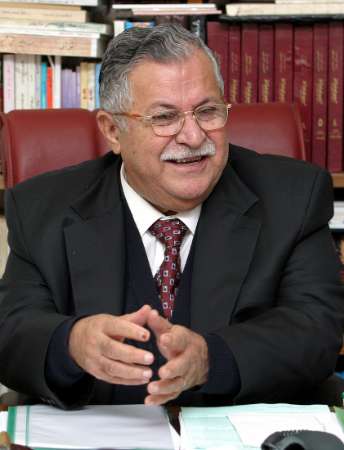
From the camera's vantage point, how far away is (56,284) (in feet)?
5.98

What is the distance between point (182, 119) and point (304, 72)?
1011mm

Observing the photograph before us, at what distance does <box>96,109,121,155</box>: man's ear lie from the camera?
1.95 meters

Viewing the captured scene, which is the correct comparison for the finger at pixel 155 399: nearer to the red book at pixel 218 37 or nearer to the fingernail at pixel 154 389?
the fingernail at pixel 154 389

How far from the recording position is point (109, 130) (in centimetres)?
198

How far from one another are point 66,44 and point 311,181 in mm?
1092

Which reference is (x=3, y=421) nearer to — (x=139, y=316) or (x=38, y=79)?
(x=139, y=316)

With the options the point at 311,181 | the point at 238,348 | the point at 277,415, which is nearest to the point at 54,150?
the point at 311,181

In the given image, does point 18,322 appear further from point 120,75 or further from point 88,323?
point 120,75

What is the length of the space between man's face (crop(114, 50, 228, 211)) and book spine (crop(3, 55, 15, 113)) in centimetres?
101

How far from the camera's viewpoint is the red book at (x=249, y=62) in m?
2.67

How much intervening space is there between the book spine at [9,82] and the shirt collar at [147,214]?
3.19ft

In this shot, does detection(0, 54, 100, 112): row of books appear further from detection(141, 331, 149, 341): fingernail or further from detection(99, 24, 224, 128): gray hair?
detection(141, 331, 149, 341): fingernail

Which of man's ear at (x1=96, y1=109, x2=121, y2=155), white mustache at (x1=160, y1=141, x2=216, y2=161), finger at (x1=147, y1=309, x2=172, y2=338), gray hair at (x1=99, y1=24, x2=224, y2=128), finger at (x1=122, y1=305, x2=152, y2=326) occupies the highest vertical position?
gray hair at (x1=99, y1=24, x2=224, y2=128)

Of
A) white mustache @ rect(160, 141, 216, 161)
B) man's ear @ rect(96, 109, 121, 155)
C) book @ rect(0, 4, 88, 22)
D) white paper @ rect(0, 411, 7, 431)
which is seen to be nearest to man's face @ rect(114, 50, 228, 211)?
white mustache @ rect(160, 141, 216, 161)
